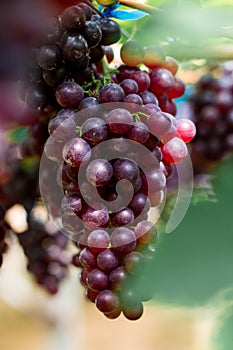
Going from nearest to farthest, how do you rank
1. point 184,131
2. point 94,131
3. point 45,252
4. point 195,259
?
point 195,259, point 94,131, point 184,131, point 45,252

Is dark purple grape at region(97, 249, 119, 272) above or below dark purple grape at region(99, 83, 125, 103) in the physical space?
below

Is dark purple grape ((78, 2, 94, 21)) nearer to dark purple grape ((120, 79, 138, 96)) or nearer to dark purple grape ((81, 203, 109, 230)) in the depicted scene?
dark purple grape ((120, 79, 138, 96))

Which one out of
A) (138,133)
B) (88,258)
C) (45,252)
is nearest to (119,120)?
(138,133)

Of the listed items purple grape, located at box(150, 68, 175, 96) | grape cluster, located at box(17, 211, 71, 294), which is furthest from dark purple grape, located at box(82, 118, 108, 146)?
grape cluster, located at box(17, 211, 71, 294)

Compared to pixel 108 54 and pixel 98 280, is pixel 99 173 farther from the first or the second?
pixel 108 54

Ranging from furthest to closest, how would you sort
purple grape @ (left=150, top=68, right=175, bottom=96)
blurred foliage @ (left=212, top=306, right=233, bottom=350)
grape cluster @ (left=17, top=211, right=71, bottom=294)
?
1. grape cluster @ (left=17, top=211, right=71, bottom=294)
2. purple grape @ (left=150, top=68, right=175, bottom=96)
3. blurred foliage @ (left=212, top=306, right=233, bottom=350)

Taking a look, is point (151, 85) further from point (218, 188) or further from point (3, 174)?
point (3, 174)
